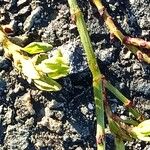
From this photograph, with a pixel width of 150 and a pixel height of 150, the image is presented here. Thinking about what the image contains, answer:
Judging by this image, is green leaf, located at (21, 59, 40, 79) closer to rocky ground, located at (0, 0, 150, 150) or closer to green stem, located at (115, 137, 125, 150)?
rocky ground, located at (0, 0, 150, 150)

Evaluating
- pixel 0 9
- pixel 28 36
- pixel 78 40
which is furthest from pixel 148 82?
pixel 0 9

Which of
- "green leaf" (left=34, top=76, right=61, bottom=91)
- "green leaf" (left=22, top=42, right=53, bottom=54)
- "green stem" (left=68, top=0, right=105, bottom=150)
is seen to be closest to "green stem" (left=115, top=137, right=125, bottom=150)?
"green stem" (left=68, top=0, right=105, bottom=150)

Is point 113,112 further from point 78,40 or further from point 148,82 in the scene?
point 78,40

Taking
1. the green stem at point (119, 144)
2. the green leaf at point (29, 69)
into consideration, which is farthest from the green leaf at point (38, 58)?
the green stem at point (119, 144)

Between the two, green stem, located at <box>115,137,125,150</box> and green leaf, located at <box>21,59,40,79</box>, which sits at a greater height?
green leaf, located at <box>21,59,40,79</box>

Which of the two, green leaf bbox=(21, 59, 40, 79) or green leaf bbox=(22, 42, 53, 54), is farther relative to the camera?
green leaf bbox=(22, 42, 53, 54)

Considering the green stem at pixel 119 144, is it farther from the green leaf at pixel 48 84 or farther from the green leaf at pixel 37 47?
the green leaf at pixel 37 47
